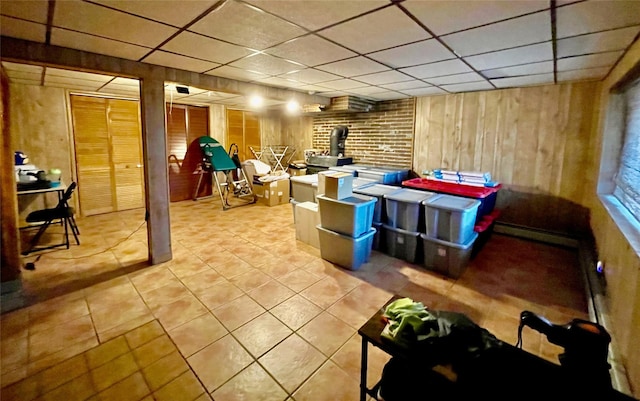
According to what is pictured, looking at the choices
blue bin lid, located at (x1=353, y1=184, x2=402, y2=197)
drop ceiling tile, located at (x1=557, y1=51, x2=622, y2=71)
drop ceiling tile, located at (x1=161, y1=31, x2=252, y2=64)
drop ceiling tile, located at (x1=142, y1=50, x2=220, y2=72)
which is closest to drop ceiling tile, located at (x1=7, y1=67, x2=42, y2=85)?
drop ceiling tile, located at (x1=142, y1=50, x2=220, y2=72)

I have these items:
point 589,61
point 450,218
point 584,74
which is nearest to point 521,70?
point 589,61

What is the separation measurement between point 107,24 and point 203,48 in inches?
27.5

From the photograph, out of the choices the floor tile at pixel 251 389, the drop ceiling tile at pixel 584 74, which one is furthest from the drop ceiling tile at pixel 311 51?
the drop ceiling tile at pixel 584 74

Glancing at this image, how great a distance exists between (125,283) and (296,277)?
5.51ft

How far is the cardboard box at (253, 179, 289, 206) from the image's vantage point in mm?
6043

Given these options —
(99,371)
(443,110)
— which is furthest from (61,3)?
(443,110)

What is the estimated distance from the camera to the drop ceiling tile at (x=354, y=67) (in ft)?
9.58

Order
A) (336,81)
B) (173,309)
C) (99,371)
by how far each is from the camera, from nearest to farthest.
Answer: (99,371) → (173,309) → (336,81)

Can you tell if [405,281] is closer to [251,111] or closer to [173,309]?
[173,309]

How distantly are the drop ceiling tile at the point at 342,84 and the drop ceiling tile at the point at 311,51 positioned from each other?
1037mm

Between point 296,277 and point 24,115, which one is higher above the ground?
point 24,115

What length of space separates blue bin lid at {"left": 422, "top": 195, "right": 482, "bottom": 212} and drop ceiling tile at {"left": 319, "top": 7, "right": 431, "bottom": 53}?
1648mm

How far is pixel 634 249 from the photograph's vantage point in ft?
5.43

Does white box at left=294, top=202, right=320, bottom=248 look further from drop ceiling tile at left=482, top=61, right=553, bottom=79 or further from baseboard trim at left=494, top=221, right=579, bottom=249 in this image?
baseboard trim at left=494, top=221, right=579, bottom=249
